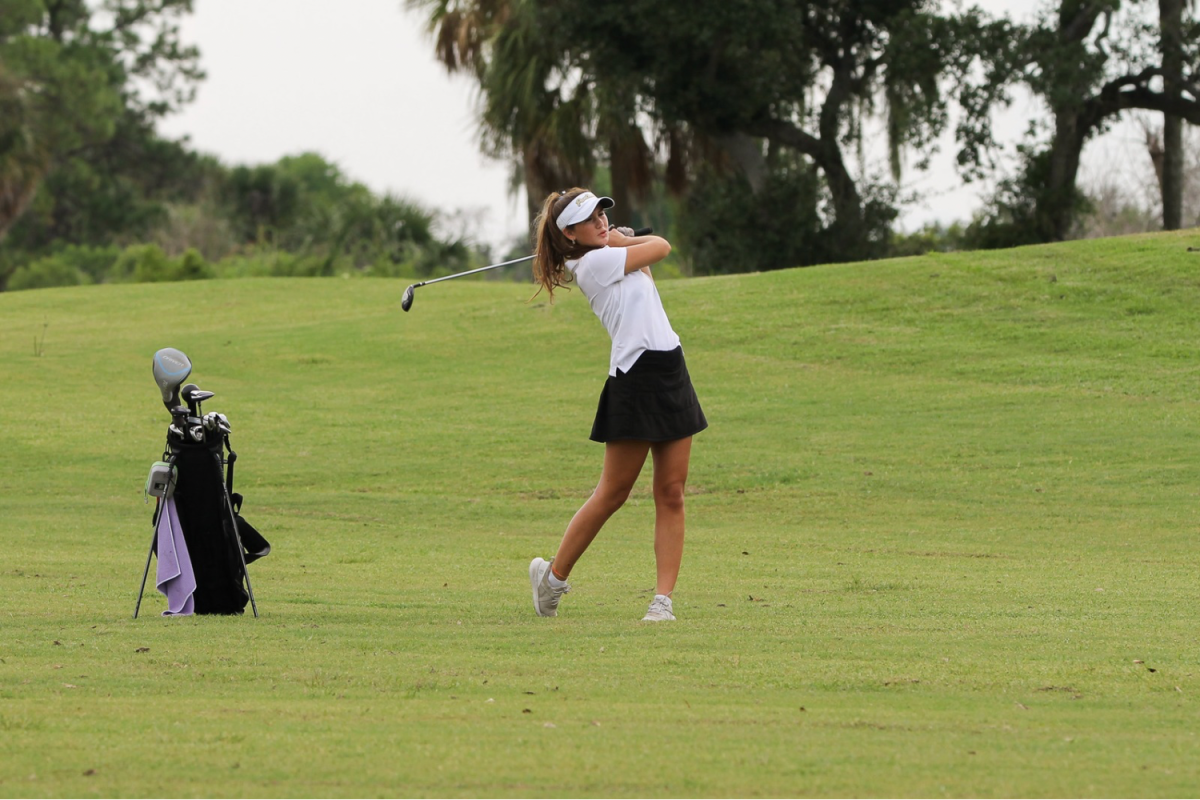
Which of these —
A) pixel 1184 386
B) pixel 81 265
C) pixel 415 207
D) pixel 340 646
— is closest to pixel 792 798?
pixel 340 646

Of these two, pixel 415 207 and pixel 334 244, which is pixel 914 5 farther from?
pixel 334 244

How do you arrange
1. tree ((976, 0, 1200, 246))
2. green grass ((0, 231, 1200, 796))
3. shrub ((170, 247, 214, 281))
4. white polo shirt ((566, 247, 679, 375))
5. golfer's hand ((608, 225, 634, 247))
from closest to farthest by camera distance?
green grass ((0, 231, 1200, 796)), white polo shirt ((566, 247, 679, 375)), golfer's hand ((608, 225, 634, 247)), tree ((976, 0, 1200, 246)), shrub ((170, 247, 214, 281))

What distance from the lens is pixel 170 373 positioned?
761cm

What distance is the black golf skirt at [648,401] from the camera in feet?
23.4

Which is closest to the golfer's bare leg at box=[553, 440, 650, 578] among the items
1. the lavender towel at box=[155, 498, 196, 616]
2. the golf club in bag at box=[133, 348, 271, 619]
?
the golf club in bag at box=[133, 348, 271, 619]

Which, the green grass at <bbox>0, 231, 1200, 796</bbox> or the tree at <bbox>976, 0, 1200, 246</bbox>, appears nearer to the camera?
the green grass at <bbox>0, 231, 1200, 796</bbox>

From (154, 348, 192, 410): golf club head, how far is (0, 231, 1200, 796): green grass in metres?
1.16

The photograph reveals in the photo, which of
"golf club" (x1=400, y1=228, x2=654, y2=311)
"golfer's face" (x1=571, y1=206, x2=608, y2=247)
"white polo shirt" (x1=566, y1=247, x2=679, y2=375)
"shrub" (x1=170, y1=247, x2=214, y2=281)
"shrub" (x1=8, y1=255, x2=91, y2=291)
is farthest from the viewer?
"shrub" (x1=8, y1=255, x2=91, y2=291)

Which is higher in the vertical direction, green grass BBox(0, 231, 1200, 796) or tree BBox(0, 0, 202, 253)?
tree BBox(0, 0, 202, 253)

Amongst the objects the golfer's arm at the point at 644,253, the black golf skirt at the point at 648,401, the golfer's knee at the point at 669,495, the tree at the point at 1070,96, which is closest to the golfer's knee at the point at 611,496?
the golfer's knee at the point at 669,495

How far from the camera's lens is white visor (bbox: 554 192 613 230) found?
23.4 ft

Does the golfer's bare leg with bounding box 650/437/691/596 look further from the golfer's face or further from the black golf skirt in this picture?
the golfer's face

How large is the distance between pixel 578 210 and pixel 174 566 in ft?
9.18

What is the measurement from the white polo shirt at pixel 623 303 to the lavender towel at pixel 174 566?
2459 mm
